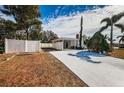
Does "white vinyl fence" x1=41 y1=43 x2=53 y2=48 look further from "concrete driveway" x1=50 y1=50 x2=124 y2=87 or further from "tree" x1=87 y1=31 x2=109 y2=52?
"concrete driveway" x1=50 y1=50 x2=124 y2=87

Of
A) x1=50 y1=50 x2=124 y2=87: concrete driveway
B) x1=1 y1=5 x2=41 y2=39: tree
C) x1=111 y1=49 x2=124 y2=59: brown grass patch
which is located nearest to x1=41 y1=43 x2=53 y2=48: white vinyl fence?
x1=1 y1=5 x2=41 y2=39: tree

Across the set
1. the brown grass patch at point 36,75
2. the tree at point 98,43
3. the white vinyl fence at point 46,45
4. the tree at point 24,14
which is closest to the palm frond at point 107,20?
the tree at point 98,43

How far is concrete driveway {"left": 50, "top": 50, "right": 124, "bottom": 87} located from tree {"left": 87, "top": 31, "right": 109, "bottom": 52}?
42cm

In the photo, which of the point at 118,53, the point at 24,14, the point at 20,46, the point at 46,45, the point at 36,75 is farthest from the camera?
the point at 46,45

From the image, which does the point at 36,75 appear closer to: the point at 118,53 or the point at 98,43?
the point at 98,43

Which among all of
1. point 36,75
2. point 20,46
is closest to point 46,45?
point 20,46

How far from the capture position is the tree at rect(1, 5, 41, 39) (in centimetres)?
709

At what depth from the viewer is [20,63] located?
A: 7.43 meters

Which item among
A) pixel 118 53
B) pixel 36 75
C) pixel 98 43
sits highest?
pixel 98 43

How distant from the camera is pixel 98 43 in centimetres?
785

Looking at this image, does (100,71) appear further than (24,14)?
No

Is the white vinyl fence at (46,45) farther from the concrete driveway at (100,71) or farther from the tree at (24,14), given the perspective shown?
the concrete driveway at (100,71)

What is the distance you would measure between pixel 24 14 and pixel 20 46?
1855 millimetres
